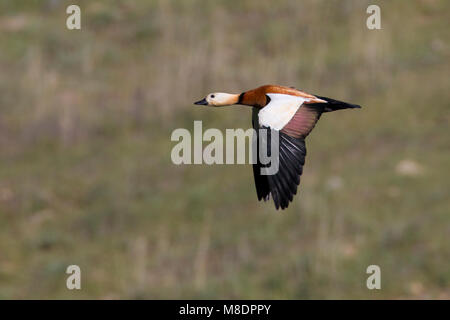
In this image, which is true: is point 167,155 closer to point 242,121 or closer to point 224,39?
point 242,121

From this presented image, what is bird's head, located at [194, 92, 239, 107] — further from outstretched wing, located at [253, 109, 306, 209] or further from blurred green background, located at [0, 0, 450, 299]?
blurred green background, located at [0, 0, 450, 299]

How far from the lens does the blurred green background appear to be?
13281 millimetres

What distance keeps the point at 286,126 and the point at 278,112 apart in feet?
0.34

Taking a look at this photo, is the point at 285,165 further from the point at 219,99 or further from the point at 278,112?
the point at 219,99

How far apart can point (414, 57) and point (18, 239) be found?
632cm

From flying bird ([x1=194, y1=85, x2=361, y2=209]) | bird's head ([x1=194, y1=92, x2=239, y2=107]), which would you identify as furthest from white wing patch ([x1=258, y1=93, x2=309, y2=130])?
bird's head ([x1=194, y1=92, x2=239, y2=107])

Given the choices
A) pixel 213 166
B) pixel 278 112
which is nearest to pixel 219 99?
pixel 278 112

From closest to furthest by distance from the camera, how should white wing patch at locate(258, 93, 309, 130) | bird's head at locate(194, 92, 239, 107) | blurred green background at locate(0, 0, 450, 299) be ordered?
white wing patch at locate(258, 93, 309, 130) → bird's head at locate(194, 92, 239, 107) → blurred green background at locate(0, 0, 450, 299)

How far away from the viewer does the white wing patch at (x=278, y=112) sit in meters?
6.68

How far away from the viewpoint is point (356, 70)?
16.7 metres

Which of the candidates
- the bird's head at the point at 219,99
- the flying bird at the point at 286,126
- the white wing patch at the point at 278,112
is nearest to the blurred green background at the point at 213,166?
the bird's head at the point at 219,99

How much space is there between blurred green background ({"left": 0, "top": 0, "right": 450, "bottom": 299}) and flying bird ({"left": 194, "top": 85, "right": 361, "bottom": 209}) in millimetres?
5950

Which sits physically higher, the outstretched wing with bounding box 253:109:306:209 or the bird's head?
the bird's head
